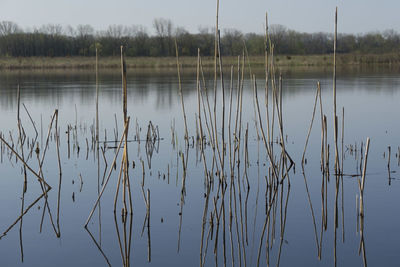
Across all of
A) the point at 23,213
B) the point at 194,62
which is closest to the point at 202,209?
the point at 23,213

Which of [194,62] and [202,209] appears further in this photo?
[194,62]

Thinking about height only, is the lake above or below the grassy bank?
below

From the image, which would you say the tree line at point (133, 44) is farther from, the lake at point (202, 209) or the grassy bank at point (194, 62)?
the lake at point (202, 209)

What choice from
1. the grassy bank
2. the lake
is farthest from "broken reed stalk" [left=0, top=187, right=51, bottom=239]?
the grassy bank

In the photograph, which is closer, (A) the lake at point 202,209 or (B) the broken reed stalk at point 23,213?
(A) the lake at point 202,209

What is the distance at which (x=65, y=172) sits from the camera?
703 centimetres

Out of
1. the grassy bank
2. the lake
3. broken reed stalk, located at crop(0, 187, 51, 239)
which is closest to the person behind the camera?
the lake

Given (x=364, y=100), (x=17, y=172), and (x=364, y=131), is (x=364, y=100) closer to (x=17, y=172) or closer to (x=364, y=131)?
(x=364, y=131)

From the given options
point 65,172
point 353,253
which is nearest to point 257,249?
point 353,253

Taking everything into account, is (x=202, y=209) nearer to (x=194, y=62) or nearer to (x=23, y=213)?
(x=23, y=213)

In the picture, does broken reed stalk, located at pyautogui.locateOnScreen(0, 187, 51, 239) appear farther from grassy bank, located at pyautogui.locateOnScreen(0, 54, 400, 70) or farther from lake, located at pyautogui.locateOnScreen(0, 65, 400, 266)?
grassy bank, located at pyautogui.locateOnScreen(0, 54, 400, 70)

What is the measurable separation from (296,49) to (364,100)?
50.1 meters

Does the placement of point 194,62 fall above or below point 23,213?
above

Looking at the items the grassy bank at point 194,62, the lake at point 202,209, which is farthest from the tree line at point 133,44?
the lake at point 202,209
